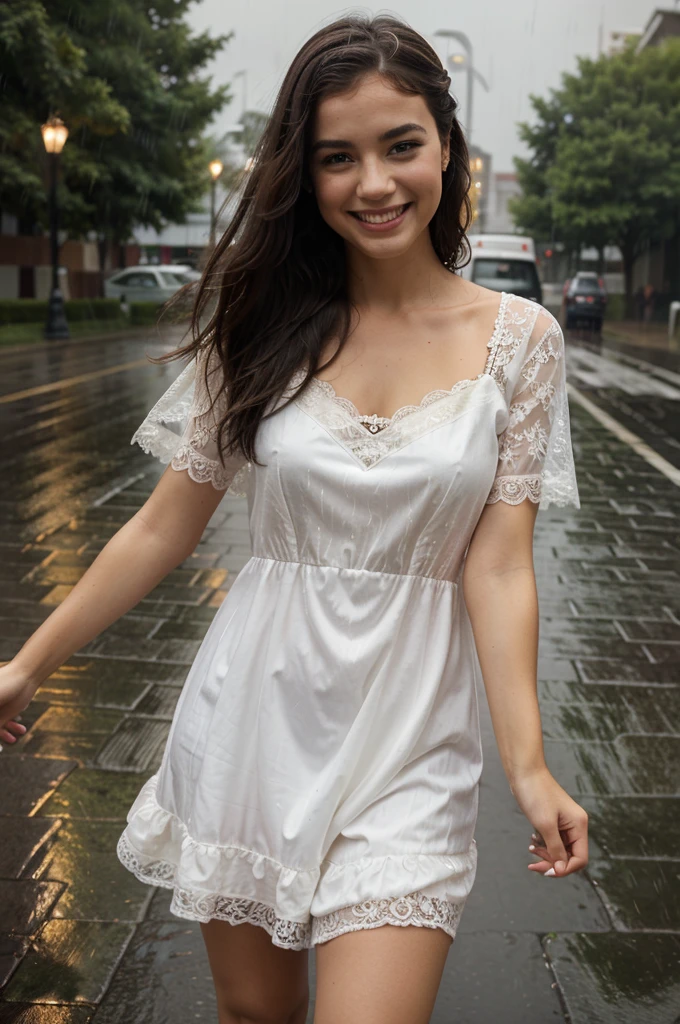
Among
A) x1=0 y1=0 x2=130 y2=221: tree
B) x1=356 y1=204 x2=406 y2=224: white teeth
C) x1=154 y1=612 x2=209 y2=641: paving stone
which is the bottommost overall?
x1=154 y1=612 x2=209 y2=641: paving stone

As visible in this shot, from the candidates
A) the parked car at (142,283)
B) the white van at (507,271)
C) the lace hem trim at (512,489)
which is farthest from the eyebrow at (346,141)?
the parked car at (142,283)

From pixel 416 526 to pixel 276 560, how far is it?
256 mm

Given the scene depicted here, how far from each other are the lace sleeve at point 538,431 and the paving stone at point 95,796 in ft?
6.83

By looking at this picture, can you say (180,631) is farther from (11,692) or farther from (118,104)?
(118,104)

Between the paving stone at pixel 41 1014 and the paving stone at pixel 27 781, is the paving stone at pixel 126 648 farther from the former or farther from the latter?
the paving stone at pixel 41 1014

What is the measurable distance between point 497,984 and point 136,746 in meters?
1.75

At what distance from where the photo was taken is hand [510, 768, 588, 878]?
6.15 feet

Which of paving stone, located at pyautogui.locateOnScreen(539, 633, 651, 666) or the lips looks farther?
paving stone, located at pyautogui.locateOnScreen(539, 633, 651, 666)

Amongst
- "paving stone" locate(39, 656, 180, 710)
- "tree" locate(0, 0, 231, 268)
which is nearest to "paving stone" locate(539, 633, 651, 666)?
"paving stone" locate(39, 656, 180, 710)

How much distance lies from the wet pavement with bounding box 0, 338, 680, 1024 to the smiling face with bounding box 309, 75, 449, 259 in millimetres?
1747

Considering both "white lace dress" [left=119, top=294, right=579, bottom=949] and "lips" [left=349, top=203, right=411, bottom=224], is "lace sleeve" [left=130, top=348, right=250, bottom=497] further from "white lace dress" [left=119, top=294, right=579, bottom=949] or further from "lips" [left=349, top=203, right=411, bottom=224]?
"lips" [left=349, top=203, right=411, bottom=224]

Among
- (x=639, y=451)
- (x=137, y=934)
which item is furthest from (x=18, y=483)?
(x=137, y=934)

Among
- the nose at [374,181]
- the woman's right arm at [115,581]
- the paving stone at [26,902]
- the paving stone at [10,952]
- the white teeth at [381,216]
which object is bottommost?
the paving stone at [26,902]

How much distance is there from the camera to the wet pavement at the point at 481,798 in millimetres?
2926
